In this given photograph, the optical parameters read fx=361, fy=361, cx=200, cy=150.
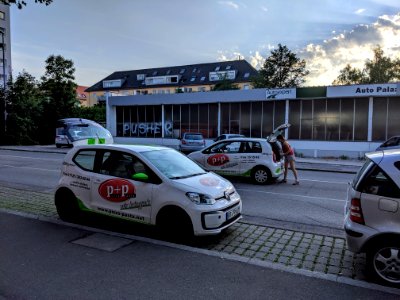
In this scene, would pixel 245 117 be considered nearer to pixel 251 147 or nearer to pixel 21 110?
pixel 251 147

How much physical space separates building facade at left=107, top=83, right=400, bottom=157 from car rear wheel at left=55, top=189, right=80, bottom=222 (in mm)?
21925

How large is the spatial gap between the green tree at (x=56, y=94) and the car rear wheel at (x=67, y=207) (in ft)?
114

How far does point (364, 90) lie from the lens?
2558 cm

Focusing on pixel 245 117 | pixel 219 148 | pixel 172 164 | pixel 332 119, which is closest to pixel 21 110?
pixel 245 117

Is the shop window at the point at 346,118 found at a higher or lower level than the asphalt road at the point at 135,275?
higher

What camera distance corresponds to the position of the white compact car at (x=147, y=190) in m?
5.41

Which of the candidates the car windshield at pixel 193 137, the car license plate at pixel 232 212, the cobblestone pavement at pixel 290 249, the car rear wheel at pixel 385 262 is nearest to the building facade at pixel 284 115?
the car windshield at pixel 193 137

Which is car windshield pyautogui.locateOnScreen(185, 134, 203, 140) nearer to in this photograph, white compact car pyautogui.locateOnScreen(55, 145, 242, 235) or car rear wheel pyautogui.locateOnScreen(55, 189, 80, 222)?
white compact car pyautogui.locateOnScreen(55, 145, 242, 235)

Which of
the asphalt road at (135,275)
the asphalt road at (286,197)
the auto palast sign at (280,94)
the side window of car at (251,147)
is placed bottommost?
the asphalt road at (286,197)

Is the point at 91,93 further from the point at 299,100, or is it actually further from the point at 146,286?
the point at 146,286

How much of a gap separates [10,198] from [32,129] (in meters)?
31.2

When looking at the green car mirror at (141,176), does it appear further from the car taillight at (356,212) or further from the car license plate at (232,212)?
the car taillight at (356,212)

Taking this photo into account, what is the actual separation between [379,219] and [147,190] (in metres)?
3.31

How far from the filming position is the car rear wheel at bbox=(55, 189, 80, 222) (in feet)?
22.0
